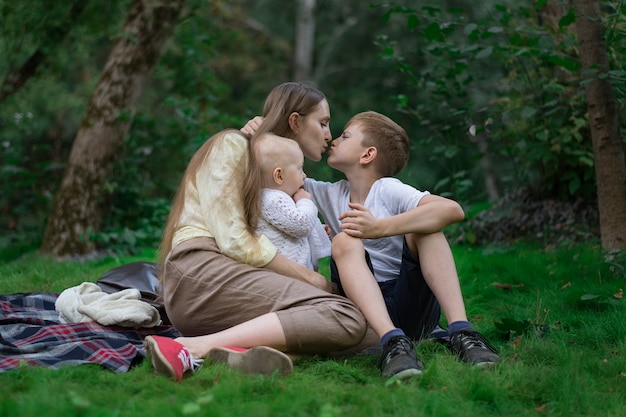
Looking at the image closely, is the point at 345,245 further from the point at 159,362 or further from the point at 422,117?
the point at 422,117

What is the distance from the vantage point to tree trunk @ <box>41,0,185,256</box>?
6.33 m

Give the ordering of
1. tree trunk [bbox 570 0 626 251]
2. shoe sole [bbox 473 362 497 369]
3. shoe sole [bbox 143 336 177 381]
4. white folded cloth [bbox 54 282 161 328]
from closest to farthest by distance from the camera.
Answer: shoe sole [bbox 143 336 177 381]
shoe sole [bbox 473 362 497 369]
white folded cloth [bbox 54 282 161 328]
tree trunk [bbox 570 0 626 251]

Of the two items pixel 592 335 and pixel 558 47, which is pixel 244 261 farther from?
pixel 558 47

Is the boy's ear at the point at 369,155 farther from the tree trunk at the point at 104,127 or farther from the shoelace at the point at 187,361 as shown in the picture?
the tree trunk at the point at 104,127

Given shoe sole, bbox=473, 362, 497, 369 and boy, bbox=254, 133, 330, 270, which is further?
boy, bbox=254, 133, 330, 270

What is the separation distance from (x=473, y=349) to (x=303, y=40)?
16.7 metres

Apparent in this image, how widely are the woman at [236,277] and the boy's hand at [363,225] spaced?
279 millimetres

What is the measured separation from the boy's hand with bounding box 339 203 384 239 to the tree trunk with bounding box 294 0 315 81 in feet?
51.8

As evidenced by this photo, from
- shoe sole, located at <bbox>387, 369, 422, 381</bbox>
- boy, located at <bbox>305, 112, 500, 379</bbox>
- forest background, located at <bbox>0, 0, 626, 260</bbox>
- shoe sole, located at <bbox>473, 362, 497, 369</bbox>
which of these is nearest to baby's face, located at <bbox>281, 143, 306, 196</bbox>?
boy, located at <bbox>305, 112, 500, 379</bbox>

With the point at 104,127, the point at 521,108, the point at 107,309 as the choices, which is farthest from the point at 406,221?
the point at 104,127

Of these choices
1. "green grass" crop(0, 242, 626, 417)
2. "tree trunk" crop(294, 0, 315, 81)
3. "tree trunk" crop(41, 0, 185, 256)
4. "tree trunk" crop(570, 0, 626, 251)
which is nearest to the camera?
"green grass" crop(0, 242, 626, 417)

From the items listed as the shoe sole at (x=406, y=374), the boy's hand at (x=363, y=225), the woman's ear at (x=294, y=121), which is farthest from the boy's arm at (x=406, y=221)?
the shoe sole at (x=406, y=374)

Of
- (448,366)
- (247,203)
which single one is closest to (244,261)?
(247,203)

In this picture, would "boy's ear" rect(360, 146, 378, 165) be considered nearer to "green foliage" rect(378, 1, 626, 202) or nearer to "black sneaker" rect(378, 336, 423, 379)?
"black sneaker" rect(378, 336, 423, 379)
